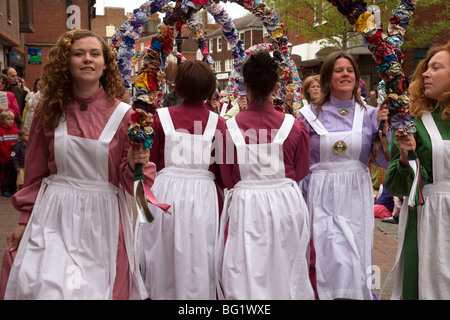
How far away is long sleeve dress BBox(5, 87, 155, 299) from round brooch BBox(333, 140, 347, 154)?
204cm

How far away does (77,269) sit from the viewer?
3.28 meters

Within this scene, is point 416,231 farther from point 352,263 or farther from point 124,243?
point 124,243

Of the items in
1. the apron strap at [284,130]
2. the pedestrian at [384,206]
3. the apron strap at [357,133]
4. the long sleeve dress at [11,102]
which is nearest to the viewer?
the apron strap at [284,130]

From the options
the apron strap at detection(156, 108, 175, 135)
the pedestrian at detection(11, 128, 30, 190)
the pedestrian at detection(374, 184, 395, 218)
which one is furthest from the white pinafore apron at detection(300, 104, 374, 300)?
the pedestrian at detection(11, 128, 30, 190)

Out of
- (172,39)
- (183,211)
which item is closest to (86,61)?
(172,39)

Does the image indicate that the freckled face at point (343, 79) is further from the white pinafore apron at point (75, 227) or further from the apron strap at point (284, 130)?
the white pinafore apron at point (75, 227)

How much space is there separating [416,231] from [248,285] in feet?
4.00

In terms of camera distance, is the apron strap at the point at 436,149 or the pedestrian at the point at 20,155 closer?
the apron strap at the point at 436,149

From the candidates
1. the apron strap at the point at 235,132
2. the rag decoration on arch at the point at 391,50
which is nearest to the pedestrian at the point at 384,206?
the apron strap at the point at 235,132

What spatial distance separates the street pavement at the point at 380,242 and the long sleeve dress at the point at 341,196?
484 millimetres

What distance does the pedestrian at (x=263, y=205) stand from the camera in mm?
4051

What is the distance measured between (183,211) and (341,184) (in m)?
1.43

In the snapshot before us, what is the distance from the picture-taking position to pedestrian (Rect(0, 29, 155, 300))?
10.8 ft
